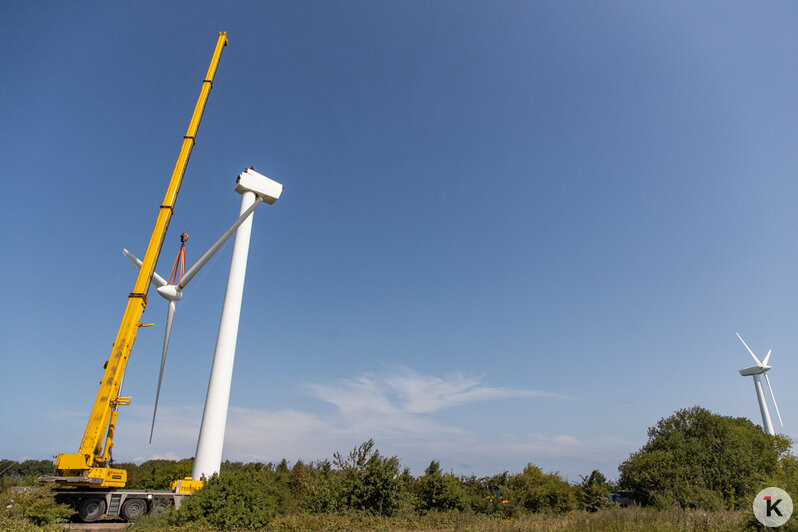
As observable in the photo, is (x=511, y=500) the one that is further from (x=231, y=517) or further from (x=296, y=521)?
(x=231, y=517)

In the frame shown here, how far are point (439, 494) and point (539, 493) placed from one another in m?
8.84

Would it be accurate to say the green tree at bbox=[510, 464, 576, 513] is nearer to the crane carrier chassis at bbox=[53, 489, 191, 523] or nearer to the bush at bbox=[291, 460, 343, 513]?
the bush at bbox=[291, 460, 343, 513]

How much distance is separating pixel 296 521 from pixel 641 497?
35589 mm

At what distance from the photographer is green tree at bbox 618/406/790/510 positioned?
35.6 metres

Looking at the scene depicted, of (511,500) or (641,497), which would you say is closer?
(511,500)

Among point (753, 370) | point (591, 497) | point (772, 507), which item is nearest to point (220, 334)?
point (772, 507)

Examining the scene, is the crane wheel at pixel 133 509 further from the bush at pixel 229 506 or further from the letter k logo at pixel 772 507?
the letter k logo at pixel 772 507

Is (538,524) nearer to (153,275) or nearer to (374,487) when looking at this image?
(374,487)

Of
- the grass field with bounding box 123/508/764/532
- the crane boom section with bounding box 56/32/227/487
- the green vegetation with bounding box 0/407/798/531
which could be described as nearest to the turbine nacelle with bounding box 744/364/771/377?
the green vegetation with bounding box 0/407/798/531

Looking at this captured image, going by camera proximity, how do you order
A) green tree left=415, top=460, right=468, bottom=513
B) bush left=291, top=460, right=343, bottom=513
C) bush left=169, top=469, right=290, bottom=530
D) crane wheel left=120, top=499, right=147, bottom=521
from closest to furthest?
bush left=169, top=469, right=290, bottom=530 < crane wheel left=120, top=499, right=147, bottom=521 < bush left=291, top=460, right=343, bottom=513 < green tree left=415, top=460, right=468, bottom=513

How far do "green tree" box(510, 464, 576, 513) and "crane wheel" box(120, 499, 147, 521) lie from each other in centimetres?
2349

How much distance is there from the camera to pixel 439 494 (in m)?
27.2

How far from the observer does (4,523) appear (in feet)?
43.2

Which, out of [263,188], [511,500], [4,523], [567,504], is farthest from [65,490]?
[567,504]
